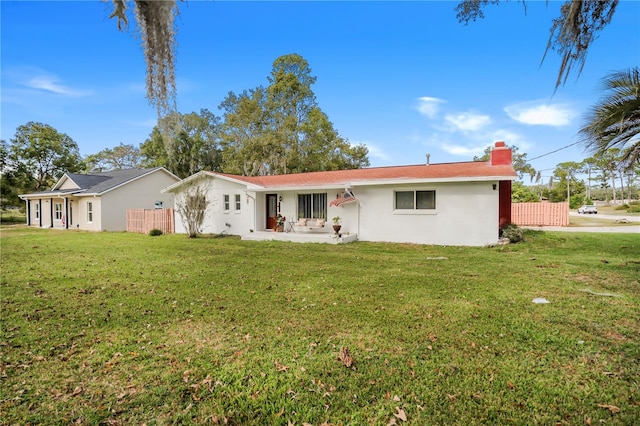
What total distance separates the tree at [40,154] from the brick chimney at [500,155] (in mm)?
42817

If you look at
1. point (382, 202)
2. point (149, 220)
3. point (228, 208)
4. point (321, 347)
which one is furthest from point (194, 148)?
point (321, 347)

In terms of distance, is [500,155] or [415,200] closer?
[415,200]

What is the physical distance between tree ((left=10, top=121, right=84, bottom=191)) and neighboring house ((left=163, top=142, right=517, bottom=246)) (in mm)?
27197

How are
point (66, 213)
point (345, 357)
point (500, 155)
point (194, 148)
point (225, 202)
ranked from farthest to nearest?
point (194, 148), point (66, 213), point (225, 202), point (500, 155), point (345, 357)

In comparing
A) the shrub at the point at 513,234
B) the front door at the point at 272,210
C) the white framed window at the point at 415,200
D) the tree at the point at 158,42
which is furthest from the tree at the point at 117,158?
the tree at the point at 158,42

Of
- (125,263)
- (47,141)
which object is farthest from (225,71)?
(47,141)

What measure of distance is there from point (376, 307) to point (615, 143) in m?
7.28

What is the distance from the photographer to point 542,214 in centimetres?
2372

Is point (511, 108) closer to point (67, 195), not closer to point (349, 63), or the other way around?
point (349, 63)

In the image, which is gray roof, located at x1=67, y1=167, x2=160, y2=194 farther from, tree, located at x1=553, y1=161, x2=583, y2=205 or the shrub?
tree, located at x1=553, y1=161, x2=583, y2=205

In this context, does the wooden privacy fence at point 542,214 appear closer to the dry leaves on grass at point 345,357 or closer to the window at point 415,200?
the window at point 415,200

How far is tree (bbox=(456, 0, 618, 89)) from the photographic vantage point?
3525 millimetres

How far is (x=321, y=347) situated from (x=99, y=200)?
23324mm

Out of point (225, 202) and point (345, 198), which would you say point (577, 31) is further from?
point (225, 202)
